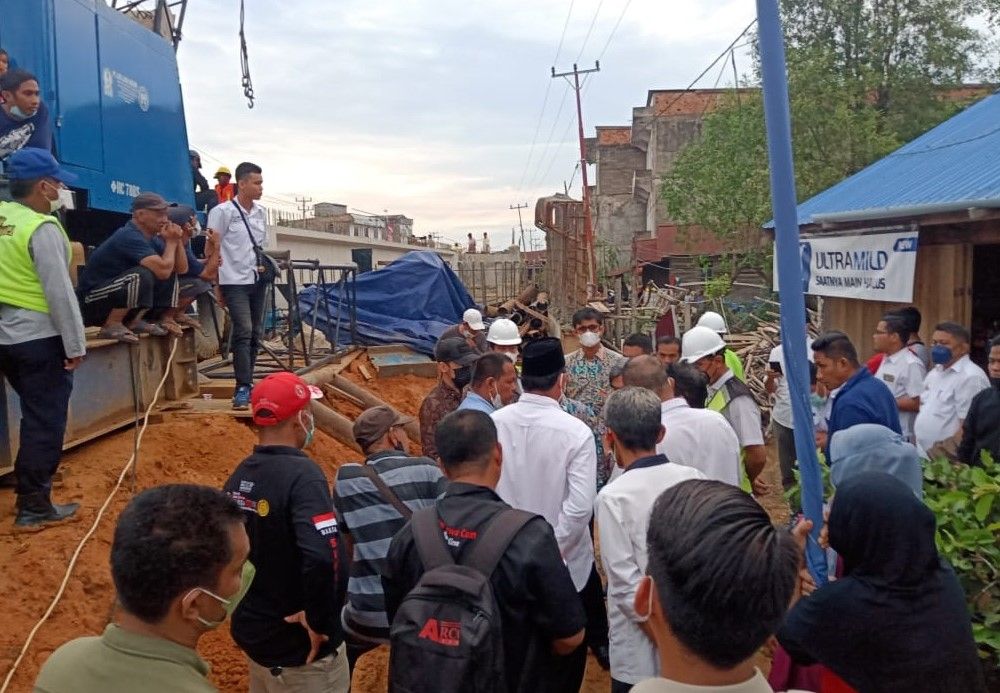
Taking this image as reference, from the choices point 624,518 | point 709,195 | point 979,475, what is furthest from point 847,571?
point 709,195

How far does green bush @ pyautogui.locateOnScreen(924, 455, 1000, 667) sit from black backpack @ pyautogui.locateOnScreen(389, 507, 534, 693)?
206 centimetres

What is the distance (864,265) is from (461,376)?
5223 mm

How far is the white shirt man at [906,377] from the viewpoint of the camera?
613cm

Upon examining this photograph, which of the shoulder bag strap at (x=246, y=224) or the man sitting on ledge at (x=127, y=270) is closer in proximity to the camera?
the man sitting on ledge at (x=127, y=270)

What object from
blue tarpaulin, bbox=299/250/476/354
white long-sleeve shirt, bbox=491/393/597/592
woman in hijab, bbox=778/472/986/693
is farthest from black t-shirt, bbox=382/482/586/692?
blue tarpaulin, bbox=299/250/476/354

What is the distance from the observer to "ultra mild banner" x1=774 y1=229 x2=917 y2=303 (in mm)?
7598

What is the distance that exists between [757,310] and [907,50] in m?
8.88

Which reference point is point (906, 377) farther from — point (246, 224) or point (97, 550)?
point (97, 550)

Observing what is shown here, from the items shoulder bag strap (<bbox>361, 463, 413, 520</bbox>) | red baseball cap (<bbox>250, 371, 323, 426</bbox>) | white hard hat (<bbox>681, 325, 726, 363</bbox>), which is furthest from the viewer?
white hard hat (<bbox>681, 325, 726, 363</bbox>)

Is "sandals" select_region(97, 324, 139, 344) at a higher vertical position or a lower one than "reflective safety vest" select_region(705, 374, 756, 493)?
higher

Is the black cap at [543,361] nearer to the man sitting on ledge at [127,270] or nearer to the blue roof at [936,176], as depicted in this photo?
the man sitting on ledge at [127,270]

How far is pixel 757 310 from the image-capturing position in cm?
1681

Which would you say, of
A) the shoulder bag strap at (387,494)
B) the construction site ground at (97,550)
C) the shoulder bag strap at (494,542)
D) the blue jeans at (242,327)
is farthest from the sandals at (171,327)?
the shoulder bag strap at (494,542)

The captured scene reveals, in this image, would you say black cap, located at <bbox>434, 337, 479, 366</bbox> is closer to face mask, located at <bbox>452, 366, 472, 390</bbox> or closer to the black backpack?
face mask, located at <bbox>452, 366, 472, 390</bbox>
